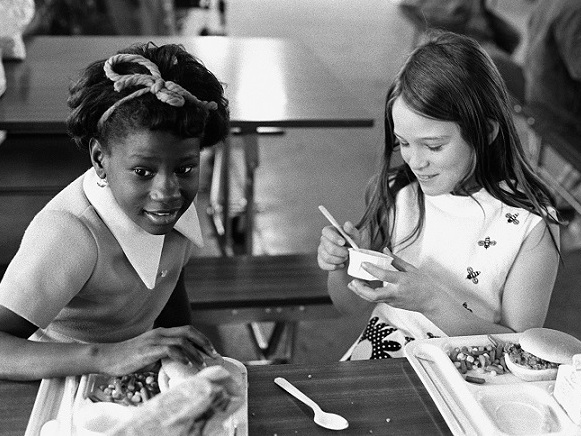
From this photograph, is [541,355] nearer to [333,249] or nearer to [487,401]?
[487,401]

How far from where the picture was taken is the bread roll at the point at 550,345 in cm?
126

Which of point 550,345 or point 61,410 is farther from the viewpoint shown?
point 550,345

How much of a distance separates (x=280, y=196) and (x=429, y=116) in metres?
2.51

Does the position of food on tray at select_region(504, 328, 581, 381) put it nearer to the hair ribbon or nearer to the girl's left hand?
the girl's left hand

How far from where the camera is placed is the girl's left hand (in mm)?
1388

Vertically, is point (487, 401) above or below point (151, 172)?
below

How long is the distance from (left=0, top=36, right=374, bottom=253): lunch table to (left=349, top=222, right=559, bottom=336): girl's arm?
930 millimetres

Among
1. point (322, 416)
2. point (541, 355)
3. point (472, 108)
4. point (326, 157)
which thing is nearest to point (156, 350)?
point (322, 416)

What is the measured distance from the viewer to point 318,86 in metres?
2.69

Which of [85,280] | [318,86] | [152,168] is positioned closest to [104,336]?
[85,280]

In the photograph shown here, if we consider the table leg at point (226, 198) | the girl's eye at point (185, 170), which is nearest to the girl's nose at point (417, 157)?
the girl's eye at point (185, 170)

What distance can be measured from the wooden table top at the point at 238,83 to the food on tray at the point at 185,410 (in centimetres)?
140

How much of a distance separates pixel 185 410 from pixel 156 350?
33 centimetres

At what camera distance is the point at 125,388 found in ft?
3.81
